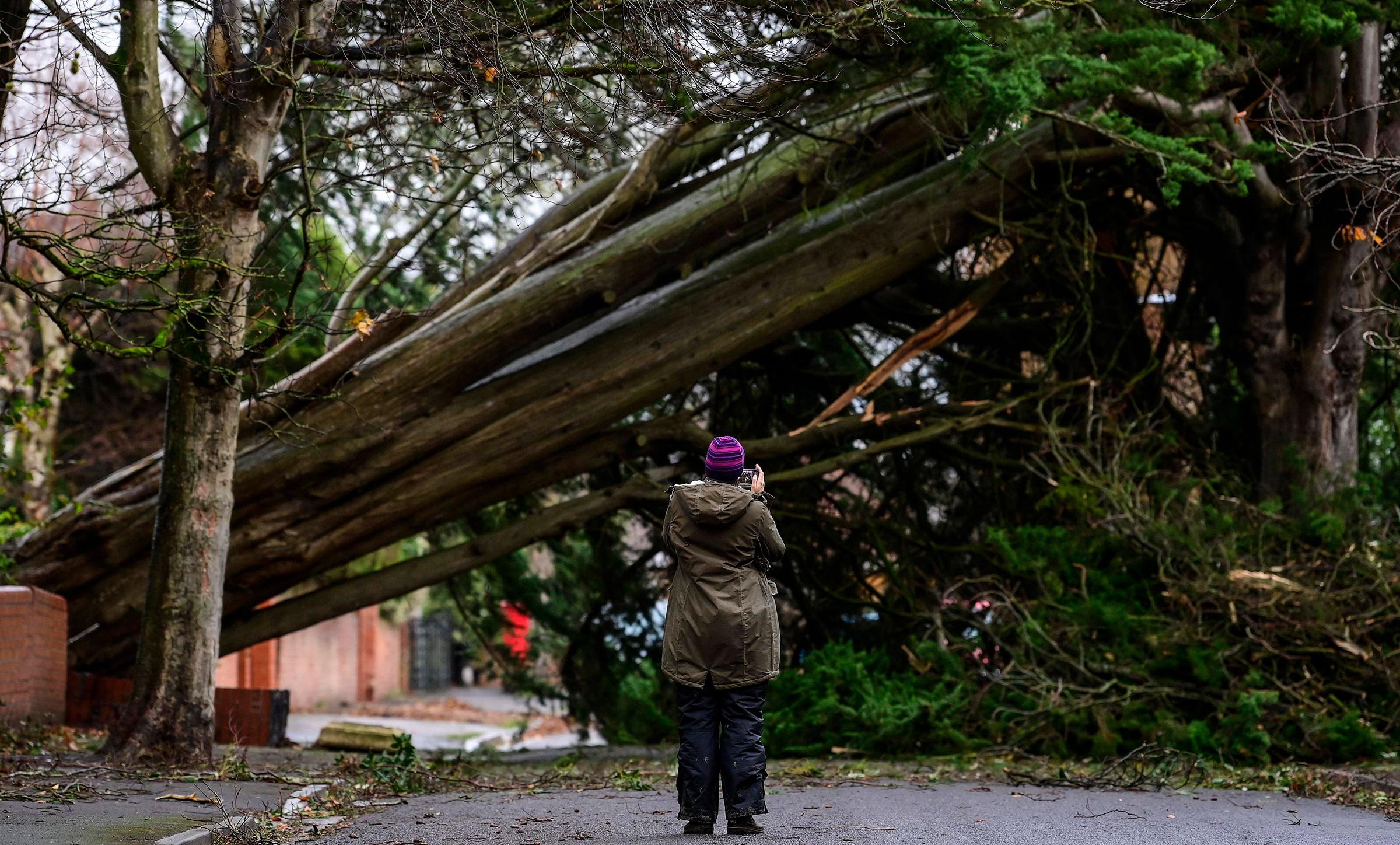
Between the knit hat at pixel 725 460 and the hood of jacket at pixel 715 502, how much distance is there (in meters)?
0.10

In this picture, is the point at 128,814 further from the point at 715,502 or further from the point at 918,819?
the point at 918,819

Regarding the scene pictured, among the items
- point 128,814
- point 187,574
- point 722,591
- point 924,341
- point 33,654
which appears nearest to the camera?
point 128,814

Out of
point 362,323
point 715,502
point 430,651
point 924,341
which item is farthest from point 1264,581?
point 430,651

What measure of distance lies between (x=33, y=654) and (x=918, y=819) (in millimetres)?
6500

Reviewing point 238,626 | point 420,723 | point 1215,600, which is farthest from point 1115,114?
point 420,723

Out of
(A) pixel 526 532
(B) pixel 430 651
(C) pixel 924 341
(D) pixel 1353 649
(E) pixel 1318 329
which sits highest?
(C) pixel 924 341

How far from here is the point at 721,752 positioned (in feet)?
17.2

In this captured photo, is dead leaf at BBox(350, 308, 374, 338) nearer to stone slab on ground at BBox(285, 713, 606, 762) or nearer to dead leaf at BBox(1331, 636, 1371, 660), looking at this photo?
dead leaf at BBox(1331, 636, 1371, 660)

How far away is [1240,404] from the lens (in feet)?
37.9

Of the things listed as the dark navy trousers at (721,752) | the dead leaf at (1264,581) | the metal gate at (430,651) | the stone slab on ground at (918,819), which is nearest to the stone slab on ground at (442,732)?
the stone slab on ground at (918,819)

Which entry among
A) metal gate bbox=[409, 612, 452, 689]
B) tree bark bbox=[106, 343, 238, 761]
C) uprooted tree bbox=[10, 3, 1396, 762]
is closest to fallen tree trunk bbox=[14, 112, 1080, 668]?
uprooted tree bbox=[10, 3, 1396, 762]

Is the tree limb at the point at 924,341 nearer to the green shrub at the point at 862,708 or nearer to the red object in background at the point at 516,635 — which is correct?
the green shrub at the point at 862,708

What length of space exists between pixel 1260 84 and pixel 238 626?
10062 mm

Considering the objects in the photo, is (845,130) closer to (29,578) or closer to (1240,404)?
(1240,404)
